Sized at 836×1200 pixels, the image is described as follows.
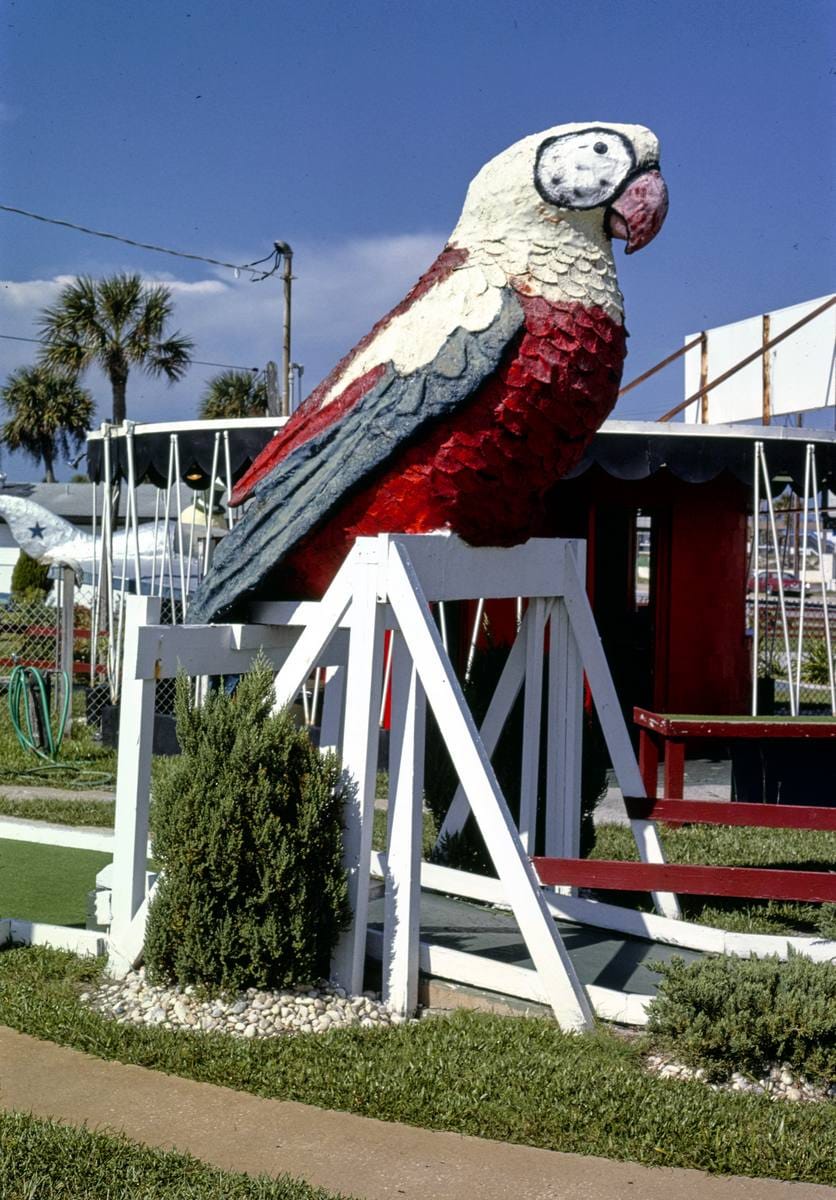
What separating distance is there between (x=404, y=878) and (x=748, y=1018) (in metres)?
1.29

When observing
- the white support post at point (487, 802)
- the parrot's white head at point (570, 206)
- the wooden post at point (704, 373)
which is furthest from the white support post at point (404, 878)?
the wooden post at point (704, 373)

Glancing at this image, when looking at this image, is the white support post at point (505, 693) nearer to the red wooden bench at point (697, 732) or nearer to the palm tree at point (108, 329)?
the red wooden bench at point (697, 732)

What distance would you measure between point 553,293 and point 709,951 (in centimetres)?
276

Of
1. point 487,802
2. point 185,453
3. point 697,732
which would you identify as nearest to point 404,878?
point 487,802

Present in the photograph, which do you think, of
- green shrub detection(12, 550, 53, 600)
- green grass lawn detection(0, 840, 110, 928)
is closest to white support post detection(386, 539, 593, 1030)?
green grass lawn detection(0, 840, 110, 928)

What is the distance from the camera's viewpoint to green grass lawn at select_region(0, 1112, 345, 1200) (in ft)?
9.75

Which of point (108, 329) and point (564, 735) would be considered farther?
point (108, 329)

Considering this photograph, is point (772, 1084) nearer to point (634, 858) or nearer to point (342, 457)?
point (342, 457)

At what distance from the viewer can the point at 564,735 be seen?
A: 5766 mm

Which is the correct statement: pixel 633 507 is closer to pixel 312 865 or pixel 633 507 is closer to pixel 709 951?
pixel 709 951

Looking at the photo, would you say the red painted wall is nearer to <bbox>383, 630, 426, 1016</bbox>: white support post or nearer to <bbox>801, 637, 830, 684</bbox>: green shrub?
<bbox>383, 630, 426, 1016</bbox>: white support post

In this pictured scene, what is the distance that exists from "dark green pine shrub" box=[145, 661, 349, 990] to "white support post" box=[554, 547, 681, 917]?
1.68 metres

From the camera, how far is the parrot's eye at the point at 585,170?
4648 mm

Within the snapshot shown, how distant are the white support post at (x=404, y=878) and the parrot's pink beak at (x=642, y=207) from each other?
74.5 inches
